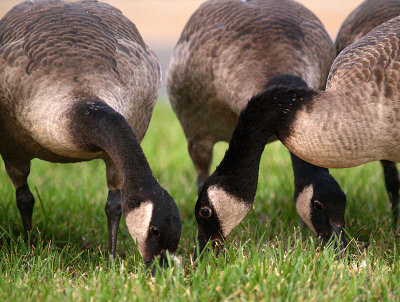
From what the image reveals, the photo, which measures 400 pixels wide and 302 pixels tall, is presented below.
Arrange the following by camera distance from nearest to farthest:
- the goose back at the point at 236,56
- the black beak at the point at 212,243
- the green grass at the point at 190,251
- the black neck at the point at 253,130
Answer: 1. the green grass at the point at 190,251
2. the black neck at the point at 253,130
3. the black beak at the point at 212,243
4. the goose back at the point at 236,56

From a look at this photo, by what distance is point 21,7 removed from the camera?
19.9 feet

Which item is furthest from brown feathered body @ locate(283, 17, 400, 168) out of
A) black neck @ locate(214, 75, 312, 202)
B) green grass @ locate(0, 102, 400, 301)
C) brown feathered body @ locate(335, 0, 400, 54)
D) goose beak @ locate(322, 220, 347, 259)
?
brown feathered body @ locate(335, 0, 400, 54)

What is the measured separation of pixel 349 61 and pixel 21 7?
11.0 feet

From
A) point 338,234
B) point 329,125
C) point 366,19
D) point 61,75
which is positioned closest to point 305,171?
point 338,234

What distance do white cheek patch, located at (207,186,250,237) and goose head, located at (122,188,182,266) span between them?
0.64 meters

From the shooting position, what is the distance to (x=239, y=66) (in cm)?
620

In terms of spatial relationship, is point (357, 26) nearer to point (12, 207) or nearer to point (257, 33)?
point (257, 33)

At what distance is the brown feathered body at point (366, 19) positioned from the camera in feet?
21.5

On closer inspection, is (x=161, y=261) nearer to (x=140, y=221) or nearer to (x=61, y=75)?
(x=140, y=221)

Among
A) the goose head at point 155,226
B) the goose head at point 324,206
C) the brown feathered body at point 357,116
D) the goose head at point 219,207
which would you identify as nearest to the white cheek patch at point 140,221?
the goose head at point 155,226

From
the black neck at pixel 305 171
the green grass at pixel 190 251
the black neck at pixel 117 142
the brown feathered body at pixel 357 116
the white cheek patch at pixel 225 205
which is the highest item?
the brown feathered body at pixel 357 116

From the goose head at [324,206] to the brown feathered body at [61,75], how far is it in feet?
5.66

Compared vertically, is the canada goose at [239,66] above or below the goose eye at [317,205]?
above

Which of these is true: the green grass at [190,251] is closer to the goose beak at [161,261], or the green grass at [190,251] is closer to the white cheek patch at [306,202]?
the goose beak at [161,261]
